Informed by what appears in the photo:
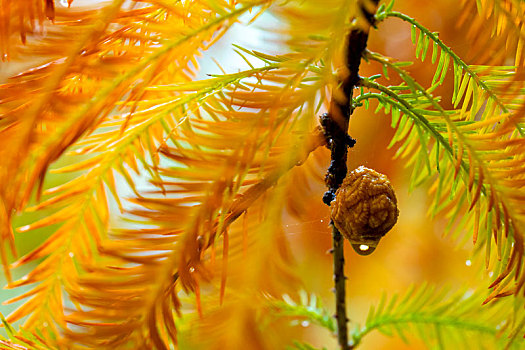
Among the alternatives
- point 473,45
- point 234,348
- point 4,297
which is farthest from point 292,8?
point 4,297

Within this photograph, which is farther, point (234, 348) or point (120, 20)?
point (234, 348)

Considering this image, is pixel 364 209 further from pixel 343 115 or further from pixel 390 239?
pixel 390 239

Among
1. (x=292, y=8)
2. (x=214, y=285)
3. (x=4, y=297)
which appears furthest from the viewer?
(x=4, y=297)

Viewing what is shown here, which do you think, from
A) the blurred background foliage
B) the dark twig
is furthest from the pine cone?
the blurred background foliage

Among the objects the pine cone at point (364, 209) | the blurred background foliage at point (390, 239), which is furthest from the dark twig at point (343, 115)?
the blurred background foliage at point (390, 239)

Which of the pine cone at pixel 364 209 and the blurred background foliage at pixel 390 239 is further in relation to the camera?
the blurred background foliage at pixel 390 239

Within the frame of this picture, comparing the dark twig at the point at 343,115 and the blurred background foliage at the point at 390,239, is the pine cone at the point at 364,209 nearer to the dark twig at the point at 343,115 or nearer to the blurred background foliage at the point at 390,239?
the dark twig at the point at 343,115

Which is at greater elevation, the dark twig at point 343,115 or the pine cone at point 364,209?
the dark twig at point 343,115

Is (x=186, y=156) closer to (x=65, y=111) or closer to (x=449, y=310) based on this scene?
(x=65, y=111)
